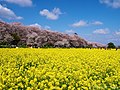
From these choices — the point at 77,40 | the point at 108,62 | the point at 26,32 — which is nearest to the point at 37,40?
the point at 26,32

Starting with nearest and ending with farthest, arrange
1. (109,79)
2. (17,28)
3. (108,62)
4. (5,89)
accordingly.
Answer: (5,89) → (109,79) → (108,62) → (17,28)

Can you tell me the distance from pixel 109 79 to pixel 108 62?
13.5 ft

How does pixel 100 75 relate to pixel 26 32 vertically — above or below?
below

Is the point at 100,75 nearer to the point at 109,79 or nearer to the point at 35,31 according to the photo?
the point at 109,79

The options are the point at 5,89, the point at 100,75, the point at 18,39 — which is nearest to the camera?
the point at 5,89

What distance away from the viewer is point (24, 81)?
25.5ft

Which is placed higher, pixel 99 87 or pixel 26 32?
pixel 26 32

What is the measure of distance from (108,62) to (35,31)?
25898 mm

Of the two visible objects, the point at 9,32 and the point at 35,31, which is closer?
the point at 9,32

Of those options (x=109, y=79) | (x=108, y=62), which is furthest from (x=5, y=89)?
(x=108, y=62)

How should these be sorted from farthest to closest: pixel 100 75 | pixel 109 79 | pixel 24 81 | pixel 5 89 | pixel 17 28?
pixel 17 28, pixel 100 75, pixel 109 79, pixel 24 81, pixel 5 89

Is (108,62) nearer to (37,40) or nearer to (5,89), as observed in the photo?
(5,89)

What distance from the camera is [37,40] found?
115 ft

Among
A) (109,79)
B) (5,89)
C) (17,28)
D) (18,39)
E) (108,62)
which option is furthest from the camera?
(17,28)
